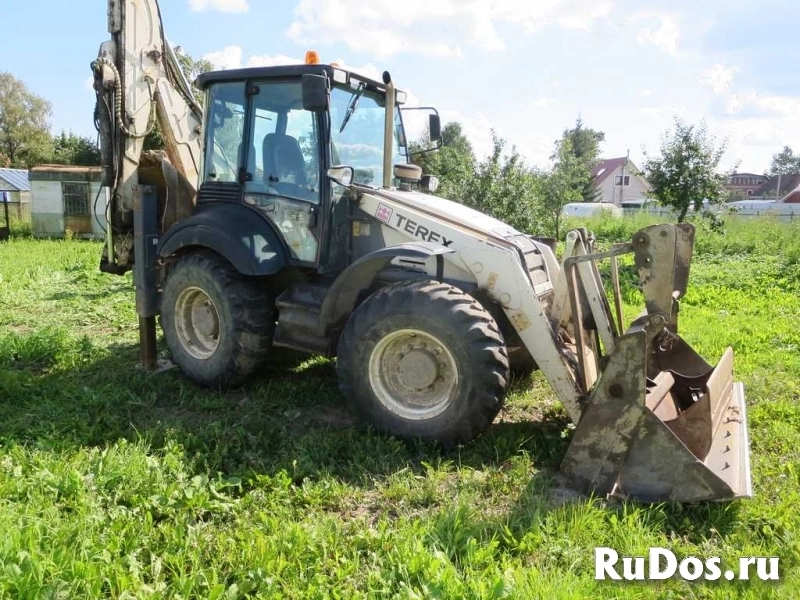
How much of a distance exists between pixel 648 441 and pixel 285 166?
131 inches

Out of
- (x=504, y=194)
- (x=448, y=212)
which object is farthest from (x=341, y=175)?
(x=504, y=194)

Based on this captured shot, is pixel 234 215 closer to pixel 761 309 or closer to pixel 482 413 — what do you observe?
pixel 482 413

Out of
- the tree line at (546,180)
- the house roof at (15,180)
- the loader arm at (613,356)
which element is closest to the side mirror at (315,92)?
the loader arm at (613,356)

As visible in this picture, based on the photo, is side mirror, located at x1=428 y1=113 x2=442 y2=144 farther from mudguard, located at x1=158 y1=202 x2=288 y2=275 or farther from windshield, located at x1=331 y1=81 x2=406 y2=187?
mudguard, located at x1=158 y1=202 x2=288 y2=275

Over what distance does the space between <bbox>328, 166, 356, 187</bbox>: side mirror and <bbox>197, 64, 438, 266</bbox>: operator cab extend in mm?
76

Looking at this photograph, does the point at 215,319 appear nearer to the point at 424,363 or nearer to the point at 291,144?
the point at 291,144

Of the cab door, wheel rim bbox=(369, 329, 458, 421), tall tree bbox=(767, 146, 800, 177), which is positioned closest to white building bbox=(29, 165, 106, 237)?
the cab door

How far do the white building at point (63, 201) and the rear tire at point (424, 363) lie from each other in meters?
17.5

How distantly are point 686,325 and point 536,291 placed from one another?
153 inches

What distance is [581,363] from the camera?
4066mm

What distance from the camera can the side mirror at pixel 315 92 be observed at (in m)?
4.30

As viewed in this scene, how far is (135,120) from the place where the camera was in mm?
5812

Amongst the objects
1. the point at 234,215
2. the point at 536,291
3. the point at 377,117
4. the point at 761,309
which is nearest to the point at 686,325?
the point at 761,309

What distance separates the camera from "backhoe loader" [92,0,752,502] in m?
3.66
